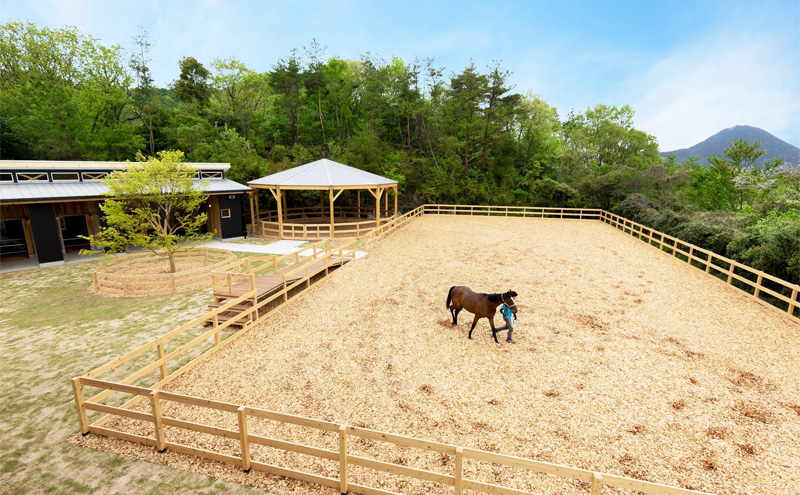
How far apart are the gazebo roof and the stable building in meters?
2.38

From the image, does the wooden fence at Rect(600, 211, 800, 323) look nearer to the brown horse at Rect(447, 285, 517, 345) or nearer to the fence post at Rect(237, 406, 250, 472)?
the brown horse at Rect(447, 285, 517, 345)

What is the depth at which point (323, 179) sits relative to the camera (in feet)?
66.3

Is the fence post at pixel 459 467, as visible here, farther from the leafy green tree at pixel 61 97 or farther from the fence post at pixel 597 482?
the leafy green tree at pixel 61 97

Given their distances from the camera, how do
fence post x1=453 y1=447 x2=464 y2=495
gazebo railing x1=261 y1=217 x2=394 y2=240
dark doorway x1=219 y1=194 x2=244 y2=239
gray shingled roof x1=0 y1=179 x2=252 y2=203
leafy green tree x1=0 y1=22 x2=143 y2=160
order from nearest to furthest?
1. fence post x1=453 y1=447 x2=464 y2=495
2. gray shingled roof x1=0 y1=179 x2=252 y2=203
3. dark doorway x1=219 y1=194 x2=244 y2=239
4. gazebo railing x1=261 y1=217 x2=394 y2=240
5. leafy green tree x1=0 y1=22 x2=143 y2=160

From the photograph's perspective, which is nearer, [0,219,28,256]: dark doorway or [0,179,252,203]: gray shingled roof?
[0,179,252,203]: gray shingled roof

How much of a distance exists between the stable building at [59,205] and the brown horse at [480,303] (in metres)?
11.6

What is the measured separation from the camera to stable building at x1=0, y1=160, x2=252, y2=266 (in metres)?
14.6

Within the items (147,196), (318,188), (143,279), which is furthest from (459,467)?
(318,188)

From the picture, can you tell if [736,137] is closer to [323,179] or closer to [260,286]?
[323,179]

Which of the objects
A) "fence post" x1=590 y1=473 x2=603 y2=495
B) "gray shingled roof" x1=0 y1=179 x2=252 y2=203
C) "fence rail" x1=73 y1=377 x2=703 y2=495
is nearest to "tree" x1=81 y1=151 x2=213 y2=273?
"gray shingled roof" x1=0 y1=179 x2=252 y2=203

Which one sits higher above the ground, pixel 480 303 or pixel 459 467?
pixel 480 303

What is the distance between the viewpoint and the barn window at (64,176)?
16594 mm

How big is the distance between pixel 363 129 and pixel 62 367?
35.1m

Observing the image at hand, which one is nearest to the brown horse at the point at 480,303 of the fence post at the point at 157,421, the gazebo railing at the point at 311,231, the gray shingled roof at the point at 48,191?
the fence post at the point at 157,421
